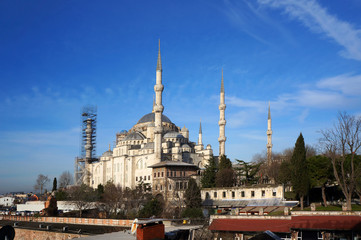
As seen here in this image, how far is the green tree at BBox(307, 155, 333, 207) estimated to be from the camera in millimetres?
31297

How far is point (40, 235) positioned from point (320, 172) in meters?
21.7

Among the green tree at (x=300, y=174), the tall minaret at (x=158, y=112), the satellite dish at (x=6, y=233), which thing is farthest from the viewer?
the tall minaret at (x=158, y=112)

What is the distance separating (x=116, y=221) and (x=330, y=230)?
647 inches

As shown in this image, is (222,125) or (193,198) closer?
(193,198)

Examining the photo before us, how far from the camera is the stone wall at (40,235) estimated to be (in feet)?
88.3

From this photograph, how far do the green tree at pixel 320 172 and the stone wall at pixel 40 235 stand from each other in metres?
18.0

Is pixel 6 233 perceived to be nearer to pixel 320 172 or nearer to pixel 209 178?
pixel 320 172

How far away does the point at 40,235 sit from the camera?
97.3 feet

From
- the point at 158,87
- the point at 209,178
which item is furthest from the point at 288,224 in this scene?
the point at 158,87

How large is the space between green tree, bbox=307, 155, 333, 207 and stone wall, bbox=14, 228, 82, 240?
58.9ft

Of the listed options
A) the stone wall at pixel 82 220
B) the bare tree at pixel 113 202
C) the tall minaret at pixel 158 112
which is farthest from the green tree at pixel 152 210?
the tall minaret at pixel 158 112

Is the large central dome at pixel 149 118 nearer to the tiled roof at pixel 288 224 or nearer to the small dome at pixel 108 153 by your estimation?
the small dome at pixel 108 153

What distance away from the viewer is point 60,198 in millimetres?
53531

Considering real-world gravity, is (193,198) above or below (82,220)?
above
